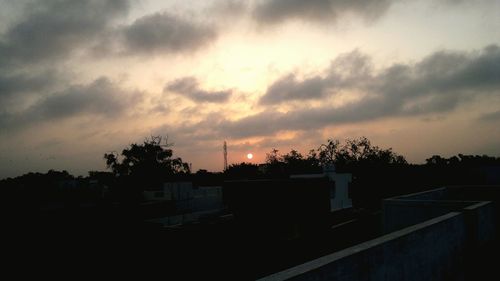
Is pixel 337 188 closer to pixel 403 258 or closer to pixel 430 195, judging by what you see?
pixel 430 195

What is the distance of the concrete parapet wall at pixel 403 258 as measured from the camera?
16.7 feet

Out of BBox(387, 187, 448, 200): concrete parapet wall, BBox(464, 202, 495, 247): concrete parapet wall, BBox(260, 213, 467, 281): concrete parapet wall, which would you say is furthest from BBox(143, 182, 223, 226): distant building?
BBox(260, 213, 467, 281): concrete parapet wall

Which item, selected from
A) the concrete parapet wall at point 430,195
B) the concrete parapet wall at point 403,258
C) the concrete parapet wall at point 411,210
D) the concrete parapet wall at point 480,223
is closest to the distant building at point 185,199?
the concrete parapet wall at point 430,195

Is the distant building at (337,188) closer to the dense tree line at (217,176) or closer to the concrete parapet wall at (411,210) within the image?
the dense tree line at (217,176)

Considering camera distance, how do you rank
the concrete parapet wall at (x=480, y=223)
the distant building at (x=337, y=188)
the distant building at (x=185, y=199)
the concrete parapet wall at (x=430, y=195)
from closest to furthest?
the concrete parapet wall at (x=480, y=223) < the concrete parapet wall at (x=430, y=195) < the distant building at (x=337, y=188) < the distant building at (x=185, y=199)

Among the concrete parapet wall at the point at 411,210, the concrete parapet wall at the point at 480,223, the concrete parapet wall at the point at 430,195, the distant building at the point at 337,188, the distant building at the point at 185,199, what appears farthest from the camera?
the distant building at the point at 185,199

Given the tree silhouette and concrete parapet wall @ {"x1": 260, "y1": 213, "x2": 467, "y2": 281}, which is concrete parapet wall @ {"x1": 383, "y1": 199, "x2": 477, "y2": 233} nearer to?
concrete parapet wall @ {"x1": 260, "y1": 213, "x2": 467, "y2": 281}

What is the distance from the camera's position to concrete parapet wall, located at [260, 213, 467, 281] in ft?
16.7

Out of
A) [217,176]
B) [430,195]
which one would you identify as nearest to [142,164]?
[217,176]

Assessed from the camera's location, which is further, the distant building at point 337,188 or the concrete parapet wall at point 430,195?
the distant building at point 337,188

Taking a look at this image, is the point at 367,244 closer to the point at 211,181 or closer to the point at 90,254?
the point at 90,254

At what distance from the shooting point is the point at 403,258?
7.00 meters

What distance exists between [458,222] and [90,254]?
1677 centimetres

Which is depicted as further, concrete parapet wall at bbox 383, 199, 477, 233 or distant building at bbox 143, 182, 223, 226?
distant building at bbox 143, 182, 223, 226
